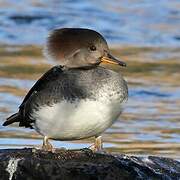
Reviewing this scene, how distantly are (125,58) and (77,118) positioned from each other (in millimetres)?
8495

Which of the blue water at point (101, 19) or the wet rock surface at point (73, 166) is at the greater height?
the blue water at point (101, 19)

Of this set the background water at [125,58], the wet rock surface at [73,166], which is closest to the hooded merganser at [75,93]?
the wet rock surface at [73,166]

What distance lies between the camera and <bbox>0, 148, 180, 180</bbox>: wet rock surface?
8.27 meters

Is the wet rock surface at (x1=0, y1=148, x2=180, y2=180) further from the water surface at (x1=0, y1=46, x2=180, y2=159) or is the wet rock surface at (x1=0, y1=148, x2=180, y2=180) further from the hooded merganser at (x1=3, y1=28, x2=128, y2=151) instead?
the water surface at (x1=0, y1=46, x2=180, y2=159)

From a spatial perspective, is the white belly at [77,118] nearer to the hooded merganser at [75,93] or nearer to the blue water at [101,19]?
the hooded merganser at [75,93]

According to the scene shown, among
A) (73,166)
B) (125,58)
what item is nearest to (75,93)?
(73,166)

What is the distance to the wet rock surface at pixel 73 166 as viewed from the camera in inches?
325

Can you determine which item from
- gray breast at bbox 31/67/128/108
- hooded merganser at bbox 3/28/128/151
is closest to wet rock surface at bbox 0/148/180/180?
hooded merganser at bbox 3/28/128/151

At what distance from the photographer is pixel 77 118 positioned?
8.19 m

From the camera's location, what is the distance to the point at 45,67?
15734 mm

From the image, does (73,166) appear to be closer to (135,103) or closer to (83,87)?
(83,87)

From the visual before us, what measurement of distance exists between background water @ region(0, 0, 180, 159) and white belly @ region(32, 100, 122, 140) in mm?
2319

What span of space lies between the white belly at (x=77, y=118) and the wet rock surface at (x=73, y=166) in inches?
7.3

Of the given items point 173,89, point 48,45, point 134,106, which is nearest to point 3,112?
point 134,106
